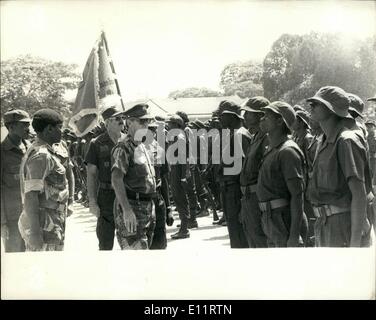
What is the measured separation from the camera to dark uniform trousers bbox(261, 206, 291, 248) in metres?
5.25

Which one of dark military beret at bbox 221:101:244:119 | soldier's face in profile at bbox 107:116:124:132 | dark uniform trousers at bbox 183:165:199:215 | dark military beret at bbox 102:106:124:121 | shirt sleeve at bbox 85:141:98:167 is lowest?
dark uniform trousers at bbox 183:165:199:215

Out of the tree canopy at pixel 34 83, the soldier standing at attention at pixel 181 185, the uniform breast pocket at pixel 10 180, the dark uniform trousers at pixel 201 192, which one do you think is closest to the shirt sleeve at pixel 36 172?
the uniform breast pocket at pixel 10 180

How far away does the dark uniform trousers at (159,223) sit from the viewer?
615 centimetres

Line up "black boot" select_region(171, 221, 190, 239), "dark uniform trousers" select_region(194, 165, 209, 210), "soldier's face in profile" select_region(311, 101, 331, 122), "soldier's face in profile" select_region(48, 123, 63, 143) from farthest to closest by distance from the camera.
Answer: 1. "dark uniform trousers" select_region(194, 165, 209, 210)
2. "black boot" select_region(171, 221, 190, 239)
3. "soldier's face in profile" select_region(48, 123, 63, 143)
4. "soldier's face in profile" select_region(311, 101, 331, 122)

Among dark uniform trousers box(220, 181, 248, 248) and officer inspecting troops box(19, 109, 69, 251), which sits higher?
officer inspecting troops box(19, 109, 69, 251)

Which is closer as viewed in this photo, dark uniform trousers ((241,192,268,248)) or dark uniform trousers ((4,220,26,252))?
dark uniform trousers ((241,192,268,248))

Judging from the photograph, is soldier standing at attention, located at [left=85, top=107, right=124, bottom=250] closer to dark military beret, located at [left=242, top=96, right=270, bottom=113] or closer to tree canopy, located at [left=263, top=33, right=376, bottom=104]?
dark military beret, located at [left=242, top=96, right=270, bottom=113]

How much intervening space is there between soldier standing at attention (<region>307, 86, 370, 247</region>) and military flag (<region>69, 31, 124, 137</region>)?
2.58 metres

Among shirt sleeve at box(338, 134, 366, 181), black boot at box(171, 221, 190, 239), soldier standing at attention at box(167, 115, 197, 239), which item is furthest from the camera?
soldier standing at attention at box(167, 115, 197, 239)

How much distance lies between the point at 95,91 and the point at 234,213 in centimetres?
234

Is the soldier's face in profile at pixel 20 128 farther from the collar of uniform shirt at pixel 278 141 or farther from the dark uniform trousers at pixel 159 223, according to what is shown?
the collar of uniform shirt at pixel 278 141

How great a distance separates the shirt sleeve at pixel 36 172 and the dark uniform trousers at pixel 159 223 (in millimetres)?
1432

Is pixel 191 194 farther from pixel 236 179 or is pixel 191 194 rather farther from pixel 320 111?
pixel 320 111

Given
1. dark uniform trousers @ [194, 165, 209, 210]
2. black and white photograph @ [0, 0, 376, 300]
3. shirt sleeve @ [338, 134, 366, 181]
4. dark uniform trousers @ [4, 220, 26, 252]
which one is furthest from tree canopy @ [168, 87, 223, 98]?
dark uniform trousers @ [194, 165, 209, 210]
